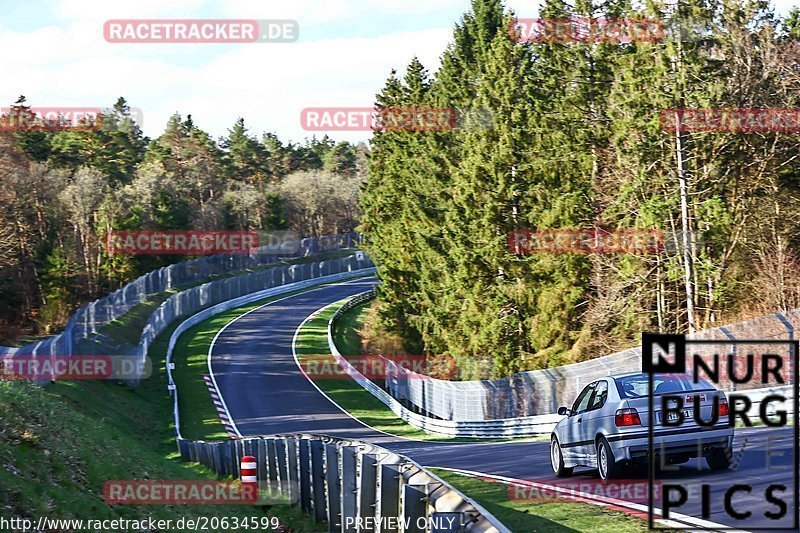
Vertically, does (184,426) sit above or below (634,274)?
below

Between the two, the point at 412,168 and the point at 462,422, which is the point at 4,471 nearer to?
the point at 462,422

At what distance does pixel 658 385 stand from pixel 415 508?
550 cm

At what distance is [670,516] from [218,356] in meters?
50.9

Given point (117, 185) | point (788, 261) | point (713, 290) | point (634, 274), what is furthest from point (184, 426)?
point (117, 185)

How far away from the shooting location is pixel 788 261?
34.4m

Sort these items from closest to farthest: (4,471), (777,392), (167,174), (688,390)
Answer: (4,471) → (688,390) → (777,392) → (167,174)

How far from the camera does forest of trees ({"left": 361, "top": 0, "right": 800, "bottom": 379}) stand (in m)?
34.8

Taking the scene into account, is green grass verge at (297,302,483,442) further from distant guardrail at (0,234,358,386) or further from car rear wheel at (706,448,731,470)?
car rear wheel at (706,448,731,470)

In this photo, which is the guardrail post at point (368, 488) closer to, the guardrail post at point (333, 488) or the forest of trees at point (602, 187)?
the guardrail post at point (333, 488)

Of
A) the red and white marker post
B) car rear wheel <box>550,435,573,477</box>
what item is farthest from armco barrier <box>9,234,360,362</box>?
car rear wheel <box>550,435,573,477</box>

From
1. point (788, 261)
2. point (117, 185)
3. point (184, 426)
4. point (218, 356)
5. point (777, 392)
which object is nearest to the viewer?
point (777, 392)

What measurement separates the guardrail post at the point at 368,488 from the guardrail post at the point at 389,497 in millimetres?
671

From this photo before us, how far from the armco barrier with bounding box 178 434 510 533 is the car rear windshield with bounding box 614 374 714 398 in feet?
12.9

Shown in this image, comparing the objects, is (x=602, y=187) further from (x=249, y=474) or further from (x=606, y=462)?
(x=606, y=462)
